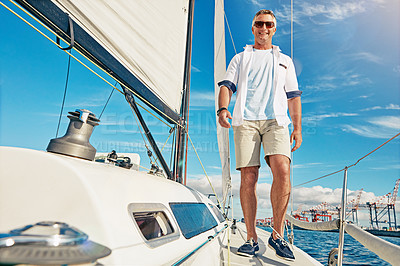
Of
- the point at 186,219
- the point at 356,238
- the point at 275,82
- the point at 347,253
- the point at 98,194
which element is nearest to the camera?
the point at 98,194

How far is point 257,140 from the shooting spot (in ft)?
6.86

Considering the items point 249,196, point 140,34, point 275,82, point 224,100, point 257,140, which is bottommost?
point 249,196

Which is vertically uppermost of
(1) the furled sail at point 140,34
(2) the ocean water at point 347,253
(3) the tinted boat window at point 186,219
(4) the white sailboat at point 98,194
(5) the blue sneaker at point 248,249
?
(1) the furled sail at point 140,34

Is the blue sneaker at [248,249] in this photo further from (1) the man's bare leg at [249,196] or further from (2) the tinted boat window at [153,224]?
(2) the tinted boat window at [153,224]

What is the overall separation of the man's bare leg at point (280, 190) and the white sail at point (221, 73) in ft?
7.85

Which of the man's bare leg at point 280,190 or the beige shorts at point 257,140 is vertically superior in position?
the beige shorts at point 257,140

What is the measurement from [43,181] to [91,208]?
181 mm

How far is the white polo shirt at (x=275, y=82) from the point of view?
82.4 inches

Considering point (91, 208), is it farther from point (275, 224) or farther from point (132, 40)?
point (132, 40)

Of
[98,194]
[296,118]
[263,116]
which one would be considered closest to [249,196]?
[263,116]

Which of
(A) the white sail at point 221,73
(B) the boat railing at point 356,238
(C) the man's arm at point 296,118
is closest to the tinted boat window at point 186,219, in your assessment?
(B) the boat railing at point 356,238

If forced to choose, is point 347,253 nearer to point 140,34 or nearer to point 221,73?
point 221,73

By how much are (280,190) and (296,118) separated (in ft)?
2.19

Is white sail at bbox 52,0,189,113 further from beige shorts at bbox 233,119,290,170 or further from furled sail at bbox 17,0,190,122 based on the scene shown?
beige shorts at bbox 233,119,290,170
